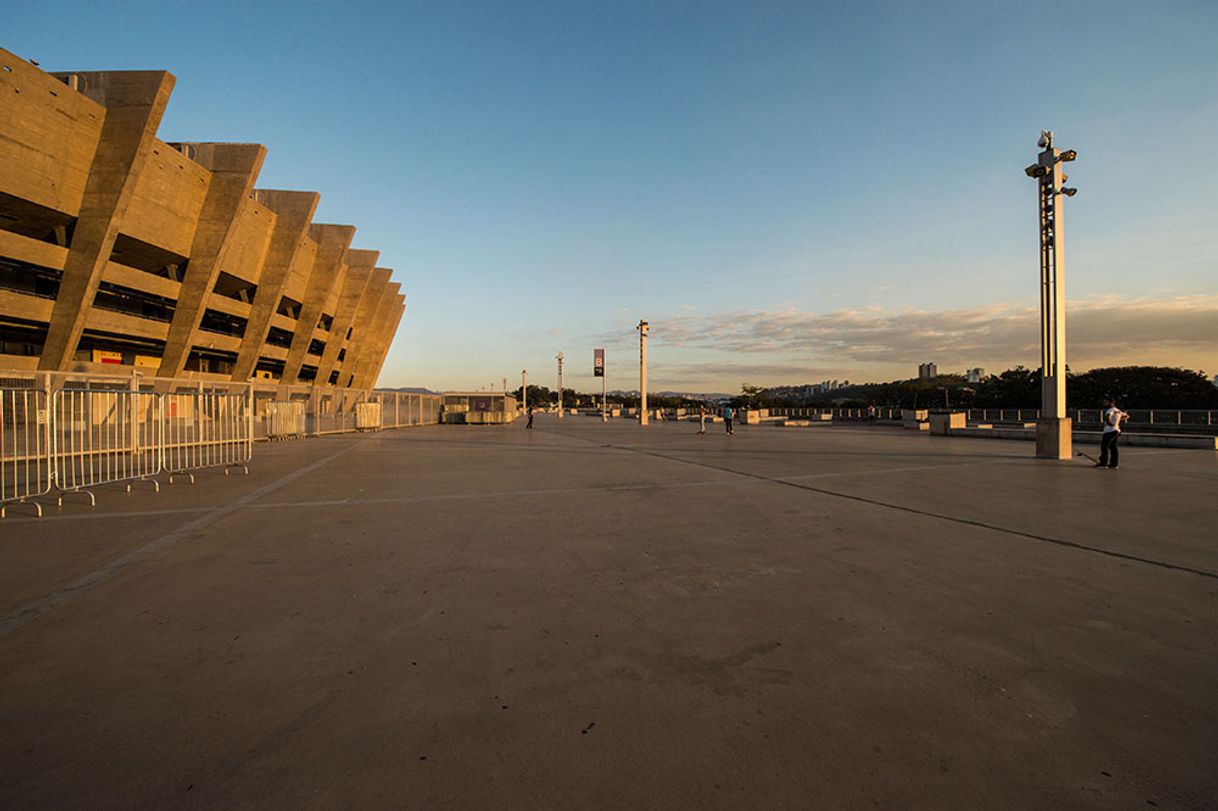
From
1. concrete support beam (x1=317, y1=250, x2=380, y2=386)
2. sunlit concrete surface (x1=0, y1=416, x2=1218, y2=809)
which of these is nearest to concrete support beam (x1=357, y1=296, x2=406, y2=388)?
concrete support beam (x1=317, y1=250, x2=380, y2=386)

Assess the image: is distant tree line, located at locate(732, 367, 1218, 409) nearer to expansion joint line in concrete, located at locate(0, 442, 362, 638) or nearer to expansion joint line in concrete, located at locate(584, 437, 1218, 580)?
expansion joint line in concrete, located at locate(584, 437, 1218, 580)

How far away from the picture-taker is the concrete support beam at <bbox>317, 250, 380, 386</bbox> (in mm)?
54281

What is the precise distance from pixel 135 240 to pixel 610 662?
41.9 meters

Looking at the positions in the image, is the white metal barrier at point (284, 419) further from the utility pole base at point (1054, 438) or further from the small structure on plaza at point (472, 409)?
the utility pole base at point (1054, 438)

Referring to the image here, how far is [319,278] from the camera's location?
156 ft

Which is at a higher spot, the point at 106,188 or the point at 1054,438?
the point at 106,188

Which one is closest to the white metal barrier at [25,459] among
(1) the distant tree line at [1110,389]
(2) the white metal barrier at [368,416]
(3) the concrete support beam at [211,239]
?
(2) the white metal barrier at [368,416]

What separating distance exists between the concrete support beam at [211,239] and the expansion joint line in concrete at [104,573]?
34.0 meters

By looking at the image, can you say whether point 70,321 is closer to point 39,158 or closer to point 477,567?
point 39,158

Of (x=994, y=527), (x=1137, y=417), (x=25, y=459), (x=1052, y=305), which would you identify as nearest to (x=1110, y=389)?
(x=1137, y=417)

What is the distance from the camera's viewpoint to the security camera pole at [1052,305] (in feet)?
47.2

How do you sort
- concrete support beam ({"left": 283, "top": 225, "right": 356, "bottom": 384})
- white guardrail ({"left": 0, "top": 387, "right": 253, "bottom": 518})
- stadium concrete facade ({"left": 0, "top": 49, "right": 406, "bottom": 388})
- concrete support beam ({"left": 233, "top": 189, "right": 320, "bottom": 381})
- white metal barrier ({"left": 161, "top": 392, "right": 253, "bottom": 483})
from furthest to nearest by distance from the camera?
concrete support beam ({"left": 283, "top": 225, "right": 356, "bottom": 384}) → concrete support beam ({"left": 233, "top": 189, "right": 320, "bottom": 381}) → stadium concrete facade ({"left": 0, "top": 49, "right": 406, "bottom": 388}) → white metal barrier ({"left": 161, "top": 392, "right": 253, "bottom": 483}) → white guardrail ({"left": 0, "top": 387, "right": 253, "bottom": 518})

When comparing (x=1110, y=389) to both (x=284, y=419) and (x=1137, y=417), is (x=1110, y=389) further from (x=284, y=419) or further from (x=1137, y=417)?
(x=284, y=419)

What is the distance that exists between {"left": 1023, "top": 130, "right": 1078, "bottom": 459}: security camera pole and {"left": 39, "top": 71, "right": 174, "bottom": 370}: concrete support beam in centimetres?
4039
